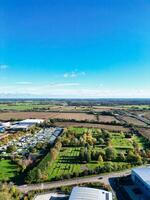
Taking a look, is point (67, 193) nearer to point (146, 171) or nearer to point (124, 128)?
point (146, 171)

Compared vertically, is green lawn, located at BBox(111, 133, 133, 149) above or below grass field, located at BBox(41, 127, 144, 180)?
above

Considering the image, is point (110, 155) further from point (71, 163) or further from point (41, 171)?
point (41, 171)

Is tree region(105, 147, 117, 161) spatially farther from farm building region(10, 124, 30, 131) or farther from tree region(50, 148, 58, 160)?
farm building region(10, 124, 30, 131)

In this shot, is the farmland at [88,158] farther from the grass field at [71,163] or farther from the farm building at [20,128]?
the farm building at [20,128]

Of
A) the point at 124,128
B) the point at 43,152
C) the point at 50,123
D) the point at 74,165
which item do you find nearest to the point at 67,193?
the point at 74,165

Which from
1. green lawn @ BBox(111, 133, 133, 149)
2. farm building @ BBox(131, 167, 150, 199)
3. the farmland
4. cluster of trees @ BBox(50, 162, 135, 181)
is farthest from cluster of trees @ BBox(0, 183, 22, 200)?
green lawn @ BBox(111, 133, 133, 149)

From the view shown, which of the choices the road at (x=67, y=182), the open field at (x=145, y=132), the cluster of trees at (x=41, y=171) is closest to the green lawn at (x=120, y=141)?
the open field at (x=145, y=132)
